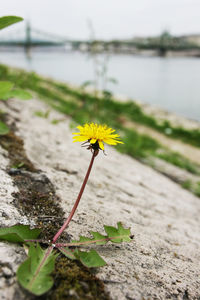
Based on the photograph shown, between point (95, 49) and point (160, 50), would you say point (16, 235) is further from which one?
point (160, 50)

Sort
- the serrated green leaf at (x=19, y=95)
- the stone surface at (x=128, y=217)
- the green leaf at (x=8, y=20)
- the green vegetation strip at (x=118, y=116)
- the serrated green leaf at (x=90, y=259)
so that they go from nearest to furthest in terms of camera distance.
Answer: the serrated green leaf at (x=90, y=259)
the stone surface at (x=128, y=217)
the green leaf at (x=8, y=20)
the serrated green leaf at (x=19, y=95)
the green vegetation strip at (x=118, y=116)

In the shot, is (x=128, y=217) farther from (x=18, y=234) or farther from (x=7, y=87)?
(x=7, y=87)

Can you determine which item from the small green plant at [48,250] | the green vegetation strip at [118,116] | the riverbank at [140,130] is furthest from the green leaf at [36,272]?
the green vegetation strip at [118,116]

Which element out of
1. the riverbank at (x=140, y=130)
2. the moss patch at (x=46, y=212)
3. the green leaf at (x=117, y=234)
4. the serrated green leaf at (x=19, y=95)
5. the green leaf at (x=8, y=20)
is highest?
the green leaf at (x=8, y=20)

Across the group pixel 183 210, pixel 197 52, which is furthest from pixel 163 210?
pixel 197 52

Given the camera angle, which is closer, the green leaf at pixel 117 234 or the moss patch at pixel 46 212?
the moss patch at pixel 46 212

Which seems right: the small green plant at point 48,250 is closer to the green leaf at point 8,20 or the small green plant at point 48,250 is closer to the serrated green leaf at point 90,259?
the serrated green leaf at point 90,259
